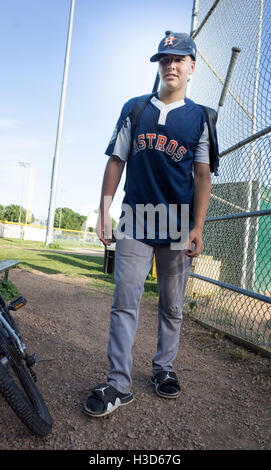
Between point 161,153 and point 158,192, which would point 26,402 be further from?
point 161,153

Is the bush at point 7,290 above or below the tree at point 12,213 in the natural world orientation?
below

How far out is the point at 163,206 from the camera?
2.13 meters

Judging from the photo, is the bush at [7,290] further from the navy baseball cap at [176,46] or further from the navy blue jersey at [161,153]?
the navy baseball cap at [176,46]

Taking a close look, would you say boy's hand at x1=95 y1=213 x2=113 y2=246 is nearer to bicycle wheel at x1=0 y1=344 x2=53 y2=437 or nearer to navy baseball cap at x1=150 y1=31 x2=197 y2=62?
bicycle wheel at x1=0 y1=344 x2=53 y2=437

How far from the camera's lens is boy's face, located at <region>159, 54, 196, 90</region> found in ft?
6.98

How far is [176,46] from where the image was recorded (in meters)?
2.10

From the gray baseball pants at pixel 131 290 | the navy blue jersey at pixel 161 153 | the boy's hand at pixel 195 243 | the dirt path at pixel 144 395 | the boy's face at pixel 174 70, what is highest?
the boy's face at pixel 174 70

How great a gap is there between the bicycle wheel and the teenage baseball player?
409 mm

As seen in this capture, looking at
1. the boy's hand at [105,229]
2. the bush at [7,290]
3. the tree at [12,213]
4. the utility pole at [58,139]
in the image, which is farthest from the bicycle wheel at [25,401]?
the tree at [12,213]

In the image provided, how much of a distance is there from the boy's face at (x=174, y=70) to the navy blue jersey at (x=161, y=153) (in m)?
0.11

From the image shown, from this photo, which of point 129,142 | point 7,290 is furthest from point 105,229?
point 7,290

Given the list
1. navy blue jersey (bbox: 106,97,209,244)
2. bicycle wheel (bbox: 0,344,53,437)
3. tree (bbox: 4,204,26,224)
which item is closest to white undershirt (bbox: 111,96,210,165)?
navy blue jersey (bbox: 106,97,209,244)

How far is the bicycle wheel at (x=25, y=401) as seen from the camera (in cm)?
141
